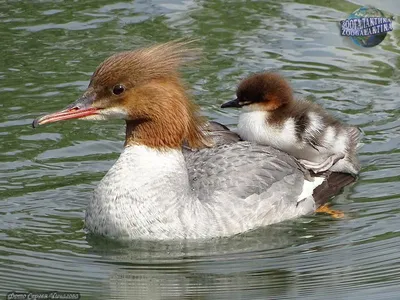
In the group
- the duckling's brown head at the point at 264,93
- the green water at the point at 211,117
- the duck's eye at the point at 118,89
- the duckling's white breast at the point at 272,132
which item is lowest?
the green water at the point at 211,117

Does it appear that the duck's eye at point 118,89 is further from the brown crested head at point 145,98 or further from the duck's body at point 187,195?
the duck's body at point 187,195

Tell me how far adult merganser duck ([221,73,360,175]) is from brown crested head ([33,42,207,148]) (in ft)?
3.15

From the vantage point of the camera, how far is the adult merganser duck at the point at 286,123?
9.45m

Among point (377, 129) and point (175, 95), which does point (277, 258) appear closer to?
point (175, 95)

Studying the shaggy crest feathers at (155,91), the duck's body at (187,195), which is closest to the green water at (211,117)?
the duck's body at (187,195)

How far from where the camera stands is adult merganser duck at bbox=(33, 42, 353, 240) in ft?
27.3

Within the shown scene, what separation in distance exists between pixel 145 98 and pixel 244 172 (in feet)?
3.38

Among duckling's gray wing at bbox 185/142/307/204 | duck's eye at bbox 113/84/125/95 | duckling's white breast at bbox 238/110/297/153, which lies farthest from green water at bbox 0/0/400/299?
duck's eye at bbox 113/84/125/95

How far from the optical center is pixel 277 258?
8078 millimetres

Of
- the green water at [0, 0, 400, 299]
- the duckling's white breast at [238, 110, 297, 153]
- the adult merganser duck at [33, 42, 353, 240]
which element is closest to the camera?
the green water at [0, 0, 400, 299]

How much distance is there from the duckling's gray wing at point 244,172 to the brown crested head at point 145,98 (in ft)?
0.98

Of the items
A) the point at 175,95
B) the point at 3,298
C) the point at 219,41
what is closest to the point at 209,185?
the point at 175,95

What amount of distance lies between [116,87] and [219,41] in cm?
424

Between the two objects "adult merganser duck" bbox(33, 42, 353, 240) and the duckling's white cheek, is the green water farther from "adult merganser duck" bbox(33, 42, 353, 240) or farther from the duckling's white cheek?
the duckling's white cheek
